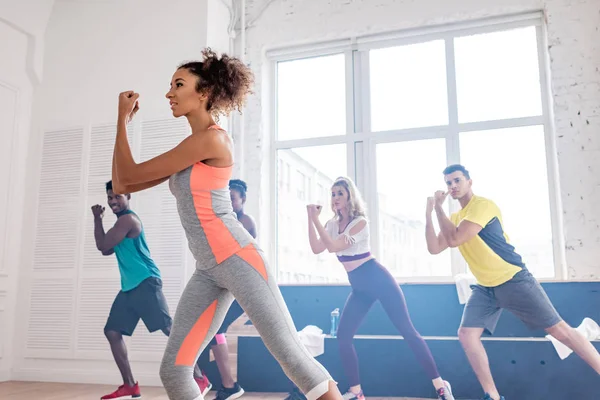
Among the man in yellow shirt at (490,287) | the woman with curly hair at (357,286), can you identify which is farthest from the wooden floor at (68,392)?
the man in yellow shirt at (490,287)

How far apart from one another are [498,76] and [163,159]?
3.69 meters

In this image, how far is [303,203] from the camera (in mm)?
5016

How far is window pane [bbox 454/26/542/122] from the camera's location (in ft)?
14.7

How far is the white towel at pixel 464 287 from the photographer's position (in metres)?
3.82

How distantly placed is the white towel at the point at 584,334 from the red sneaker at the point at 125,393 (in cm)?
253

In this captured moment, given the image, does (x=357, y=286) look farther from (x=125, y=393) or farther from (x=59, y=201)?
(x=59, y=201)

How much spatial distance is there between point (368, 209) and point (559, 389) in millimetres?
2007

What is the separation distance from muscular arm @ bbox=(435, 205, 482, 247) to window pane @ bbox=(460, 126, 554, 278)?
51.5 inches

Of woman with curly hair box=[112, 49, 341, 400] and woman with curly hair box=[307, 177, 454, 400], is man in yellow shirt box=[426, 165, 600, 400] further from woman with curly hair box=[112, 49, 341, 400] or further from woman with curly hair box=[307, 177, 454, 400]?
woman with curly hair box=[112, 49, 341, 400]

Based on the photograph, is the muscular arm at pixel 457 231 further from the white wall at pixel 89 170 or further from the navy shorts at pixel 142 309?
the white wall at pixel 89 170

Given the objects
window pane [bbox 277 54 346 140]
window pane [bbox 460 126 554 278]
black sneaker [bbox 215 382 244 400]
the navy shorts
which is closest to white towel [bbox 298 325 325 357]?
black sneaker [bbox 215 382 244 400]

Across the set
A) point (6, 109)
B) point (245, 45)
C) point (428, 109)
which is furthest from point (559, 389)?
point (6, 109)

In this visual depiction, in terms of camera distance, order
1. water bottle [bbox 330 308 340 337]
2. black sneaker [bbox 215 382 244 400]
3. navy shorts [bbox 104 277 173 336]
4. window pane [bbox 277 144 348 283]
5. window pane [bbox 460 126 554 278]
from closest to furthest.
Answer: navy shorts [bbox 104 277 173 336] → black sneaker [bbox 215 382 244 400] → water bottle [bbox 330 308 340 337] → window pane [bbox 460 126 554 278] → window pane [bbox 277 144 348 283]

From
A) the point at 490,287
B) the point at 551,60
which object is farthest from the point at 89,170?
the point at 551,60
